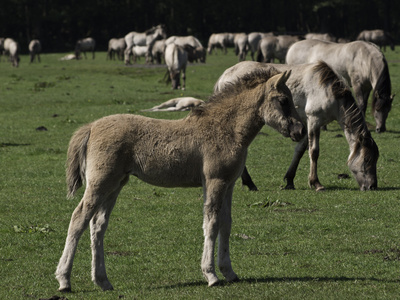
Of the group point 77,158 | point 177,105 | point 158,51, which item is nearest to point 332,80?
point 77,158

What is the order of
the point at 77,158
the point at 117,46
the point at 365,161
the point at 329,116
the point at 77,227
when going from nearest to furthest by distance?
the point at 77,227 < the point at 77,158 < the point at 365,161 < the point at 329,116 < the point at 117,46

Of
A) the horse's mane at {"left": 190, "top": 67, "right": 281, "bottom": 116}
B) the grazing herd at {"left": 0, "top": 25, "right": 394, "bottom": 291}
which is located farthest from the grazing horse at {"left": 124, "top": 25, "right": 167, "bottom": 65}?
the grazing herd at {"left": 0, "top": 25, "right": 394, "bottom": 291}

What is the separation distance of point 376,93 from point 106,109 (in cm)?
995

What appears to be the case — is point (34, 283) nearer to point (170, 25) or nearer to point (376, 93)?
point (376, 93)

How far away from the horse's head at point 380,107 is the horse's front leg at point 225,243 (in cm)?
1257

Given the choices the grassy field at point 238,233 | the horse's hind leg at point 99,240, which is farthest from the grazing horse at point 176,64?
the horse's hind leg at point 99,240

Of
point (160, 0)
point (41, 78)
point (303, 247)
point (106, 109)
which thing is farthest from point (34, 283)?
point (160, 0)

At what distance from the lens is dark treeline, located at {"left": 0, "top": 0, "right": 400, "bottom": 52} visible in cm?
7675

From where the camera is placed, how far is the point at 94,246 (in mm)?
7441

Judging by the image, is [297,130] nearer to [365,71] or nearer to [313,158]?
[313,158]

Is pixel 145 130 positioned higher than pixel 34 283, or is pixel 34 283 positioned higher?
pixel 145 130

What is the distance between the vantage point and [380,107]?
19.7 meters

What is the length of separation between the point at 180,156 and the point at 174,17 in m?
75.7

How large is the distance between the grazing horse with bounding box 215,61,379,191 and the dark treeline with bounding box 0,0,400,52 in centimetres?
6301
